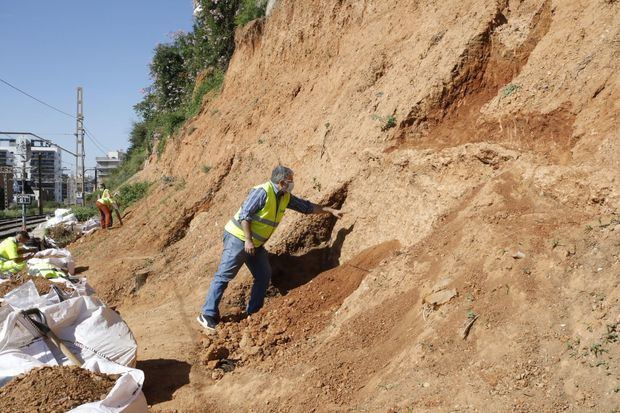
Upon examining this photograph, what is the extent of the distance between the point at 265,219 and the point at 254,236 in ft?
0.74

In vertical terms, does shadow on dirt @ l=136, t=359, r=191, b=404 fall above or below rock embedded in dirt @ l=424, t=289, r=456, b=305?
below

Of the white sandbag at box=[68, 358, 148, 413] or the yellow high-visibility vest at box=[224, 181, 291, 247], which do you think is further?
the yellow high-visibility vest at box=[224, 181, 291, 247]

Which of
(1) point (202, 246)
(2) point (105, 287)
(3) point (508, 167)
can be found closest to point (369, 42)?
(1) point (202, 246)

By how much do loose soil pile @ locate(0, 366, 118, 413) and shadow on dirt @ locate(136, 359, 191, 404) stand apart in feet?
2.66

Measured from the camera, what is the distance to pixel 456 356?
3.85m

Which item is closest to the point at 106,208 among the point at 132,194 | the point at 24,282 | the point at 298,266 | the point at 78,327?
the point at 132,194

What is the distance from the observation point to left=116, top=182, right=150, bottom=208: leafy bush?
60.3 ft

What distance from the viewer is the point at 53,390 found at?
4188mm

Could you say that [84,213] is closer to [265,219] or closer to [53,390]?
[265,219]

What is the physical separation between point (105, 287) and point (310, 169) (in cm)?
417

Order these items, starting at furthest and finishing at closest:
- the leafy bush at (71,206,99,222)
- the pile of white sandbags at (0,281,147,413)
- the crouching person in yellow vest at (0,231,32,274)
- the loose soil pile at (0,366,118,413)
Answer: the leafy bush at (71,206,99,222) < the crouching person in yellow vest at (0,231,32,274) < the pile of white sandbags at (0,281,147,413) < the loose soil pile at (0,366,118,413)

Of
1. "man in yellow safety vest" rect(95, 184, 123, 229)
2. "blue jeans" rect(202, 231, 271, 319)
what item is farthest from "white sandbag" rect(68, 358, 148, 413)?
"man in yellow safety vest" rect(95, 184, 123, 229)

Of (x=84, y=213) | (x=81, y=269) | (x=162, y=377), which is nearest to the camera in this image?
(x=162, y=377)

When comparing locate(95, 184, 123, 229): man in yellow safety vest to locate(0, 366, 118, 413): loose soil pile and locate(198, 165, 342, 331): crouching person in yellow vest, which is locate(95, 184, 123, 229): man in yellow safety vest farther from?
locate(0, 366, 118, 413): loose soil pile
